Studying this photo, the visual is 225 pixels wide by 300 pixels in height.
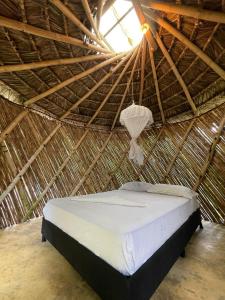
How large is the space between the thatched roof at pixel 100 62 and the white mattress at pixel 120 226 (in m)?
2.22

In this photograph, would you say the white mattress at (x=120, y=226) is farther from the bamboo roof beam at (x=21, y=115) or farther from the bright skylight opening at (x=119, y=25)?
the bright skylight opening at (x=119, y=25)

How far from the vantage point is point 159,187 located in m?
3.36

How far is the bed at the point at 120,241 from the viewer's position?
1.32m

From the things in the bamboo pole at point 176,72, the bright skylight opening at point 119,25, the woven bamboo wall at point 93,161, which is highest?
the bright skylight opening at point 119,25

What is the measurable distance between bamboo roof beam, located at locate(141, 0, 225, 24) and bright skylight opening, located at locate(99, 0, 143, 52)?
224 centimetres

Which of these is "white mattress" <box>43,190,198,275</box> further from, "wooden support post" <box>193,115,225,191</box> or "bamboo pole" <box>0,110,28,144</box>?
"bamboo pole" <box>0,110,28,144</box>

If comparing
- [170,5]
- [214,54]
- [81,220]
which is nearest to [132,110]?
[170,5]

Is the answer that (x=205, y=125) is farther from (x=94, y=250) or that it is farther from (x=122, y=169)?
(x=94, y=250)

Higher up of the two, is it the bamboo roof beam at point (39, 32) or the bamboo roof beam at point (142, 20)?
the bamboo roof beam at point (142, 20)

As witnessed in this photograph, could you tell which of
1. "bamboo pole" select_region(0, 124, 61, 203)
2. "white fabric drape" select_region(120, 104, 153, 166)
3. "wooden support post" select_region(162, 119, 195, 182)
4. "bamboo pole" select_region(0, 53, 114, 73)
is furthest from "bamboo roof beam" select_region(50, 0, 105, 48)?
"wooden support post" select_region(162, 119, 195, 182)

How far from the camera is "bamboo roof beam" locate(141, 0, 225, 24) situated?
2.31m

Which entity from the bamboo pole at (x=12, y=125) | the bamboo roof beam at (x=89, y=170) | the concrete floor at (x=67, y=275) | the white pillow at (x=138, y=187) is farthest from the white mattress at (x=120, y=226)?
the bamboo roof beam at (x=89, y=170)

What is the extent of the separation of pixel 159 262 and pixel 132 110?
80.8 inches

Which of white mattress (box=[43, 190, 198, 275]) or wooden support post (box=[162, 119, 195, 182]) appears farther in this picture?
wooden support post (box=[162, 119, 195, 182])
